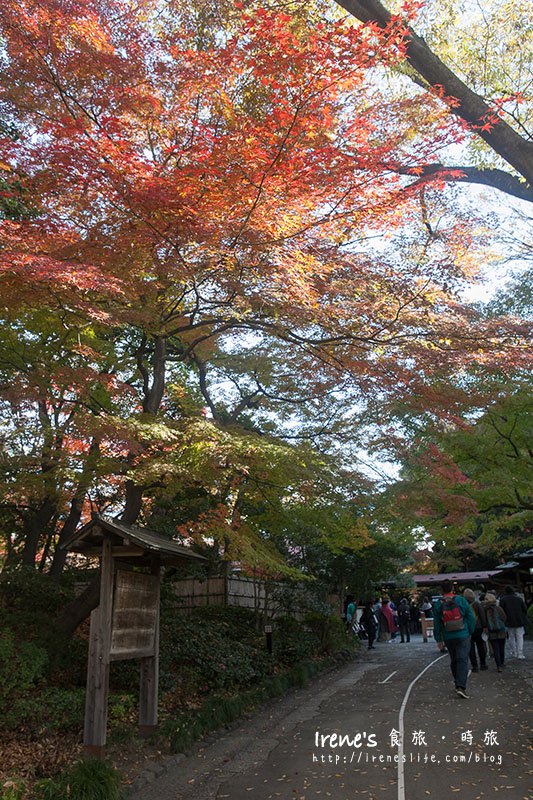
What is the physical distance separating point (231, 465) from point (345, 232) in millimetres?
3945

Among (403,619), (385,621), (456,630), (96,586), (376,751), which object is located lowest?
(385,621)

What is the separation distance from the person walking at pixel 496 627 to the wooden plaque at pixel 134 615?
25.9 ft

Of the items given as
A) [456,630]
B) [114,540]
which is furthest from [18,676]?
[456,630]

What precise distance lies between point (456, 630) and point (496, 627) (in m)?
4.37

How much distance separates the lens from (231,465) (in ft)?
29.0

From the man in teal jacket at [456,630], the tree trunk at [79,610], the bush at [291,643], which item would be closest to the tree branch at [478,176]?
the man in teal jacket at [456,630]

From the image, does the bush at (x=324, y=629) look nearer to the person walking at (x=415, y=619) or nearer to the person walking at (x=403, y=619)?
the person walking at (x=403, y=619)

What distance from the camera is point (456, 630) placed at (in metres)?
8.64

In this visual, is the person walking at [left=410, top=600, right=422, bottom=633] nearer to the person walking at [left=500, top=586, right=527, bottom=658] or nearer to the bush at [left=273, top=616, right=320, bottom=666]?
the bush at [left=273, top=616, right=320, bottom=666]

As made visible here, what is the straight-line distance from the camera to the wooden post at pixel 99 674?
604cm

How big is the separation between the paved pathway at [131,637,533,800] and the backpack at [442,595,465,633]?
1.10 metres

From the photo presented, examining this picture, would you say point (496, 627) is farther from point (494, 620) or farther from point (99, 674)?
point (99, 674)

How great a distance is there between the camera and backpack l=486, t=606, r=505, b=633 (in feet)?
39.7

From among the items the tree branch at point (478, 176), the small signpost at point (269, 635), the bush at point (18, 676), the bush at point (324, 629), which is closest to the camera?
the bush at point (18, 676)
